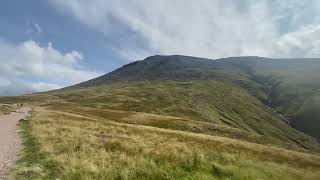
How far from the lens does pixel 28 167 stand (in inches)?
664

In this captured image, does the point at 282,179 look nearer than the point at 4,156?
Yes

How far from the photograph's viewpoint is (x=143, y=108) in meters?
198

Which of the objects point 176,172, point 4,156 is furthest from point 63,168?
point 4,156

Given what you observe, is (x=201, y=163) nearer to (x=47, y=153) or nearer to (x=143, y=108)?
(x=47, y=153)

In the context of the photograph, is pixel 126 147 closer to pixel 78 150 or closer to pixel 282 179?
pixel 78 150

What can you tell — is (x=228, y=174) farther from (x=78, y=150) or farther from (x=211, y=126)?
(x=211, y=126)

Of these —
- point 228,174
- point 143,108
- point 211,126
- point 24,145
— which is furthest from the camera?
point 143,108

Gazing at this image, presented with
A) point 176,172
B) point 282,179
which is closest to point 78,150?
point 176,172

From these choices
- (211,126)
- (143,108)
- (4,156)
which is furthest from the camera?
(143,108)

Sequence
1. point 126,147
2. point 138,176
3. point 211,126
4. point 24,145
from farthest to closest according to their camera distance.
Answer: point 211,126, point 24,145, point 126,147, point 138,176

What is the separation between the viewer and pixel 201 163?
52.8 ft

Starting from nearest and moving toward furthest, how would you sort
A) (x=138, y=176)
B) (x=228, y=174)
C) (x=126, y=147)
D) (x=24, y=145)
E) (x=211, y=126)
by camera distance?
(x=138, y=176), (x=228, y=174), (x=126, y=147), (x=24, y=145), (x=211, y=126)

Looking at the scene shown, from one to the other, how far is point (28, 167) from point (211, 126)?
8135 centimetres

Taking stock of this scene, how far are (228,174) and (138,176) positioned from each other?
3554 mm
